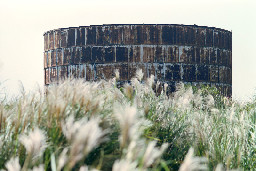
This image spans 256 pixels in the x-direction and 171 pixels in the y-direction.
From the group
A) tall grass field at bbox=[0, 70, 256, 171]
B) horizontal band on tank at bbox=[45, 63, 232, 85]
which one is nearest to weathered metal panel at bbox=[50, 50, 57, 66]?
horizontal band on tank at bbox=[45, 63, 232, 85]

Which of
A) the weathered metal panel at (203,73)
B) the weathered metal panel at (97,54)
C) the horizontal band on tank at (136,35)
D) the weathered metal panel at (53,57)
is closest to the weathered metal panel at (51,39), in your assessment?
the weathered metal panel at (53,57)

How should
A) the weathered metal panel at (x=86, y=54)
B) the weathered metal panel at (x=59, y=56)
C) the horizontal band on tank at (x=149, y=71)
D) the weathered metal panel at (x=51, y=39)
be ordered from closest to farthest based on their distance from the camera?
the horizontal band on tank at (x=149, y=71) < the weathered metal panel at (x=86, y=54) < the weathered metal panel at (x=59, y=56) < the weathered metal panel at (x=51, y=39)

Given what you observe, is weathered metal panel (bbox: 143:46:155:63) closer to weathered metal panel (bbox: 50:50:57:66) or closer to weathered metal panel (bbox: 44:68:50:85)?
weathered metal panel (bbox: 50:50:57:66)

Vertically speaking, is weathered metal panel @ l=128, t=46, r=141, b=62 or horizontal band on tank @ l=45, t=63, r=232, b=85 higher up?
weathered metal panel @ l=128, t=46, r=141, b=62

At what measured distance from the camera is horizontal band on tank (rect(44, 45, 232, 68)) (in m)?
12.3

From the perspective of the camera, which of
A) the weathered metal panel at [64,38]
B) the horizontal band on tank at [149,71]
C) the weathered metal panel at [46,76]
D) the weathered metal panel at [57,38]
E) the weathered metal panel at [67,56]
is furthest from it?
the weathered metal panel at [46,76]

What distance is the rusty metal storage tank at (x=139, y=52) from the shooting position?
12.3m

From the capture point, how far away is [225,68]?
14.1m

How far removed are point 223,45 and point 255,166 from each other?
11.3 m

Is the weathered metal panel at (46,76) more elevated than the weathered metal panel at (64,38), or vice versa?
the weathered metal panel at (64,38)

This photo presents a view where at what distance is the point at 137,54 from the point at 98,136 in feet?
36.5

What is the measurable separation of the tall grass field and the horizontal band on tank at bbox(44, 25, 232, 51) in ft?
24.5

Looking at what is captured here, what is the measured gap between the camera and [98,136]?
1235mm

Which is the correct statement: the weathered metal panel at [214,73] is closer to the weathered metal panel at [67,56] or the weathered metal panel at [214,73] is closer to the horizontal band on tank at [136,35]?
the horizontal band on tank at [136,35]
